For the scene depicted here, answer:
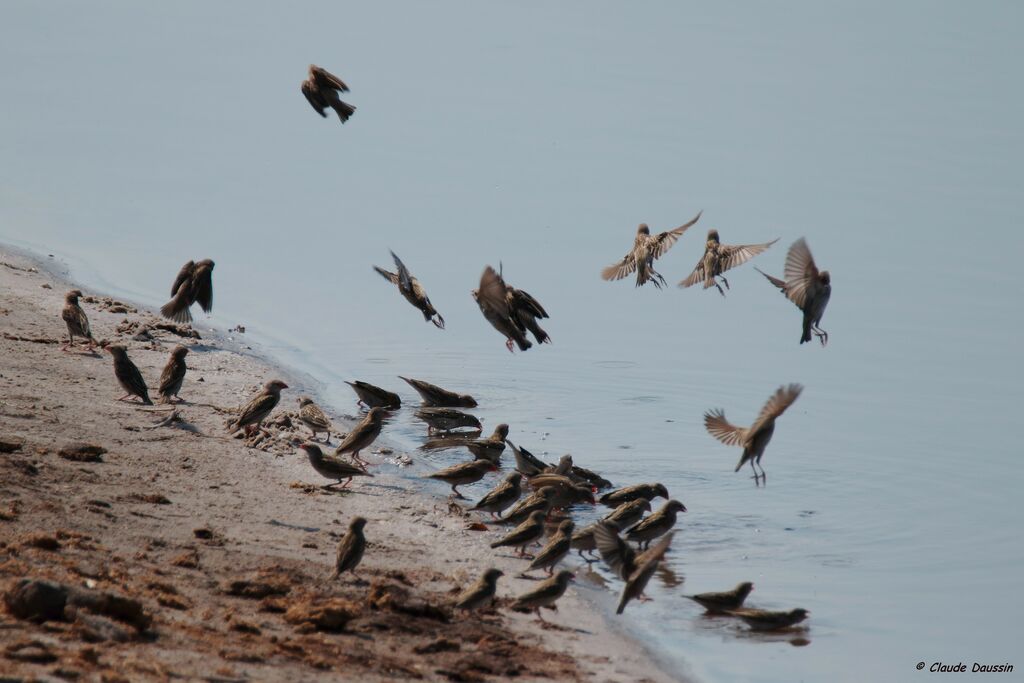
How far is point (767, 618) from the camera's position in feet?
33.5

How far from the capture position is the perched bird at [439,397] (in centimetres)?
1561

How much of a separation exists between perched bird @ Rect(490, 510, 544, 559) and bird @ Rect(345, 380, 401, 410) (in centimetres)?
478

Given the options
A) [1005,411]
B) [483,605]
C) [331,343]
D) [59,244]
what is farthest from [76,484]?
[59,244]

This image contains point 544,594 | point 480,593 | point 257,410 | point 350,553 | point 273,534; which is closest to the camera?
point 480,593

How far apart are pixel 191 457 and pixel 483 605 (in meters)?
4.03

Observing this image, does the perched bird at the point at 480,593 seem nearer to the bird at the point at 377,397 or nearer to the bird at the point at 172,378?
the bird at the point at 172,378

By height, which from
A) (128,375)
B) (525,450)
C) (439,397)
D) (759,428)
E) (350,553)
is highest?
(439,397)

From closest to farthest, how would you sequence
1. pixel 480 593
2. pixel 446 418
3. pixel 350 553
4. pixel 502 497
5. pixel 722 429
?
pixel 480 593 → pixel 350 553 → pixel 722 429 → pixel 502 497 → pixel 446 418

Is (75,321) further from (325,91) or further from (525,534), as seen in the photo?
(525,534)

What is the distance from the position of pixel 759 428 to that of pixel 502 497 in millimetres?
2523

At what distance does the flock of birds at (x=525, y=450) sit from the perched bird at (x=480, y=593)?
1 cm

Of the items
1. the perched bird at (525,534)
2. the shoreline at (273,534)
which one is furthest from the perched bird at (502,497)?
the perched bird at (525,534)

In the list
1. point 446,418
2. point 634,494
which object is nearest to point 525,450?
point 634,494

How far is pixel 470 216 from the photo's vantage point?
24562 mm
